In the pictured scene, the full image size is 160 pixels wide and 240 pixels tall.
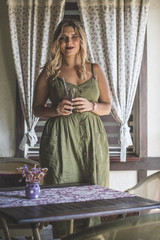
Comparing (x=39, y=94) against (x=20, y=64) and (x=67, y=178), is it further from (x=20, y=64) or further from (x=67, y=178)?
(x=20, y=64)

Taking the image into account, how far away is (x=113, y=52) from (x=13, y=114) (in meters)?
1.23

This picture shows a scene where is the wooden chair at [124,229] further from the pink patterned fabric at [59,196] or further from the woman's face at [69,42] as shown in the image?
the woman's face at [69,42]

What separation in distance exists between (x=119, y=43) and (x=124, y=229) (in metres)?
3.47

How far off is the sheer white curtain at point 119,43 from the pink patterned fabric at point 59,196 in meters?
2.10

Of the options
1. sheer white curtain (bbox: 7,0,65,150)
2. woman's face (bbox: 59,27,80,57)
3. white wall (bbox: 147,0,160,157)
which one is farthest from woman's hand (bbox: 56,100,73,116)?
white wall (bbox: 147,0,160,157)

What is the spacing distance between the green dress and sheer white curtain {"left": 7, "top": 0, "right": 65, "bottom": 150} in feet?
5.28

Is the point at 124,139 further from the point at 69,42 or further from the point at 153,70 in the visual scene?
the point at 69,42

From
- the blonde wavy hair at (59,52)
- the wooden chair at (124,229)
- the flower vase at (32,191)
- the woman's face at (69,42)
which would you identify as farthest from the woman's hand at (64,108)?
the wooden chair at (124,229)

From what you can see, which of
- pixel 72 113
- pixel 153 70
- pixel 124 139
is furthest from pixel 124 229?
pixel 153 70

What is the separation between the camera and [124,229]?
1318mm

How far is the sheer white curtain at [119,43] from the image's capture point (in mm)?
4547

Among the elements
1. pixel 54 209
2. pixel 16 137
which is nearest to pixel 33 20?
pixel 16 137

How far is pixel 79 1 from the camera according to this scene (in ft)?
14.8

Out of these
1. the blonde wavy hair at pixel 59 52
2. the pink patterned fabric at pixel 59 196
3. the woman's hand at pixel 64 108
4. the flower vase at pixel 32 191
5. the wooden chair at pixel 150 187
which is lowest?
the wooden chair at pixel 150 187
